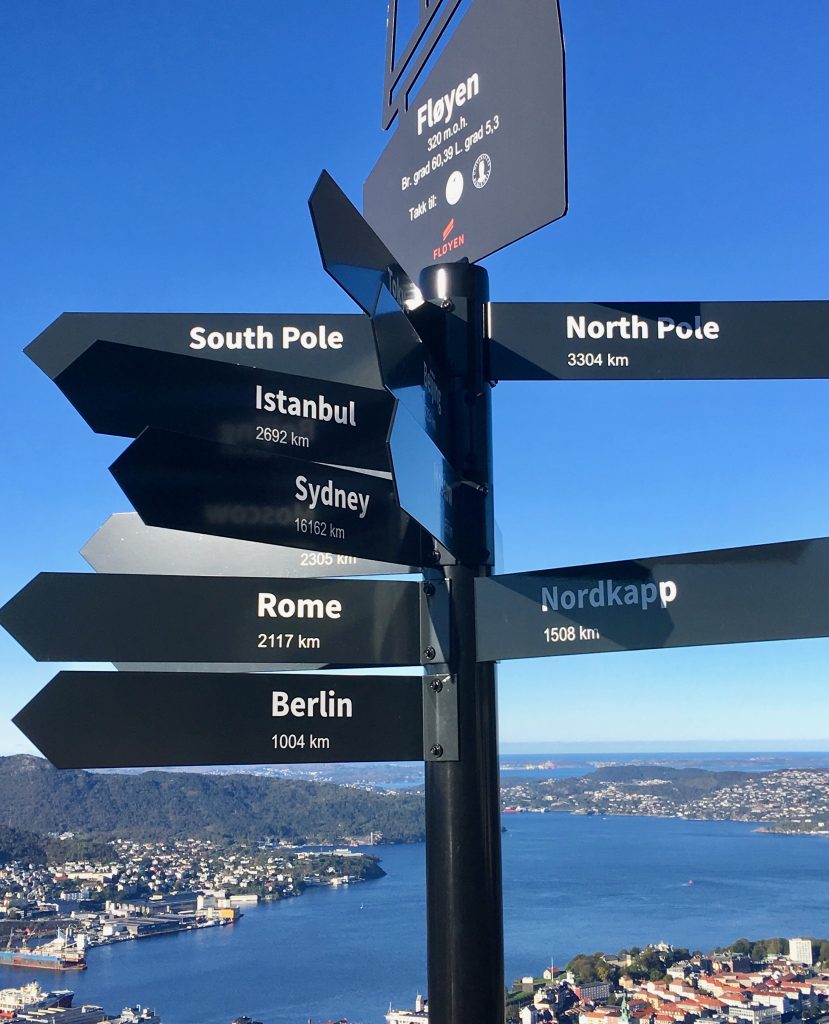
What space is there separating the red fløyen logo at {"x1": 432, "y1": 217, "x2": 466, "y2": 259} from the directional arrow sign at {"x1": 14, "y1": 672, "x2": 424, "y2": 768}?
4.55 feet

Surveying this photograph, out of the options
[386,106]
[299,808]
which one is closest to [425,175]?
[386,106]

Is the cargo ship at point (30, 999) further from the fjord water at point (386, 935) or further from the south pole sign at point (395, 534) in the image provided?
the south pole sign at point (395, 534)

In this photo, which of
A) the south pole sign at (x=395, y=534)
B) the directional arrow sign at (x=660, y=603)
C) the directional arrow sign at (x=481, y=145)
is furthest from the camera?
the directional arrow sign at (x=481, y=145)

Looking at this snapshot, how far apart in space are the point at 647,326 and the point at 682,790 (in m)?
12.1

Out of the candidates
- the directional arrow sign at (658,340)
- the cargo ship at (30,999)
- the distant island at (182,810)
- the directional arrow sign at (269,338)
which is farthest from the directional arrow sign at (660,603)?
the distant island at (182,810)

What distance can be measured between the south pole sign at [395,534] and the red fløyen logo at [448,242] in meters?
0.13

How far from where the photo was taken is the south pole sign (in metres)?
2.15

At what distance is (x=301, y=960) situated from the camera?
7.28 meters

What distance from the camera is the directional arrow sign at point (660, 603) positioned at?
2258 millimetres

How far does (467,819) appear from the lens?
2.38 metres

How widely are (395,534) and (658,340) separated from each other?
1.03 m

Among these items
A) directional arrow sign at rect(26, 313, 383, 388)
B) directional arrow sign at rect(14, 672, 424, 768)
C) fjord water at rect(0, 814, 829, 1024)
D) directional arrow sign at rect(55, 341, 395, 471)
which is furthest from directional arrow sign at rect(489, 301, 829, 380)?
fjord water at rect(0, 814, 829, 1024)

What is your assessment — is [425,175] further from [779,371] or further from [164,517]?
[164,517]

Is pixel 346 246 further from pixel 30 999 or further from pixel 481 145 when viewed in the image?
pixel 30 999
